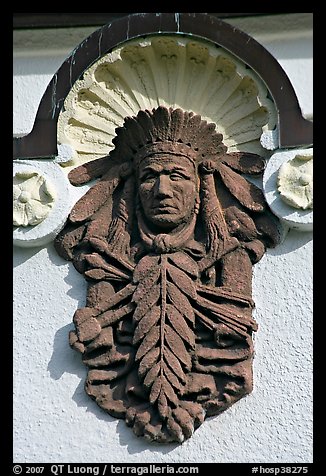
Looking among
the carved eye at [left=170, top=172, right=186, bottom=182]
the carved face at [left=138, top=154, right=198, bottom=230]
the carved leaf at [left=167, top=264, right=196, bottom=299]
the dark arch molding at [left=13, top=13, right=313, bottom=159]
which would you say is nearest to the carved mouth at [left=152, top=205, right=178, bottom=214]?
the carved face at [left=138, top=154, right=198, bottom=230]

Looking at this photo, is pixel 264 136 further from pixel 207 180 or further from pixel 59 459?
pixel 59 459

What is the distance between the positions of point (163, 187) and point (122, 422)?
898 millimetres

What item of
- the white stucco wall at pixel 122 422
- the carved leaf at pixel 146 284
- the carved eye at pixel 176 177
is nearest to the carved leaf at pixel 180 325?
the carved leaf at pixel 146 284

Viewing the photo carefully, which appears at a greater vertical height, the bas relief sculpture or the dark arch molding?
the dark arch molding

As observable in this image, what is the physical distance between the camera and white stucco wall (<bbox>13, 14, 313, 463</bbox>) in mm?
3988

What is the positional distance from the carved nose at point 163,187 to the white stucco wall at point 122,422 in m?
0.45

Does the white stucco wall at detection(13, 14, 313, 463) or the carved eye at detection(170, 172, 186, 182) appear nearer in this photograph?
the white stucco wall at detection(13, 14, 313, 463)

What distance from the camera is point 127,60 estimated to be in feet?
15.1

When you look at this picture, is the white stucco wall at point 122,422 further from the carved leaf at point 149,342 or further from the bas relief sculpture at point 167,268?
the carved leaf at point 149,342

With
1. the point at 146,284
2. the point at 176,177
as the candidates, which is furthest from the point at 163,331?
the point at 176,177

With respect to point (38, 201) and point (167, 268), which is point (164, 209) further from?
point (38, 201)

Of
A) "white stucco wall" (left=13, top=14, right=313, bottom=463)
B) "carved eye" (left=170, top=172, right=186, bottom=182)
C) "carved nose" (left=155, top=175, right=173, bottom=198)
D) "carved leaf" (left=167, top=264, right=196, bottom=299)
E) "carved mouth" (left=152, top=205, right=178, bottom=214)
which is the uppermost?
"carved eye" (left=170, top=172, right=186, bottom=182)

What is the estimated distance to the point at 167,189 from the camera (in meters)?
4.21

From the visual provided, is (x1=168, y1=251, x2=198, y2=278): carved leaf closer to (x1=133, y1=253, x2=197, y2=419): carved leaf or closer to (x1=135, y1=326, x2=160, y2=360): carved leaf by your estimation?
(x1=133, y1=253, x2=197, y2=419): carved leaf
